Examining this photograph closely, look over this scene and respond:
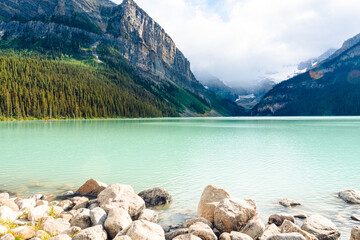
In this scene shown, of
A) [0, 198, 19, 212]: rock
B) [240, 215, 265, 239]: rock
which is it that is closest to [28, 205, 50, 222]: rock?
[0, 198, 19, 212]: rock

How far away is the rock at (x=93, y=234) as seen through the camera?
7806 mm

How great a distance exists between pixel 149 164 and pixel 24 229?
56.5 feet

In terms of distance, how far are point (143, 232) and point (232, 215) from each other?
384 cm

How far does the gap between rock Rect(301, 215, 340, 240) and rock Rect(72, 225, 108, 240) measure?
7.50 m

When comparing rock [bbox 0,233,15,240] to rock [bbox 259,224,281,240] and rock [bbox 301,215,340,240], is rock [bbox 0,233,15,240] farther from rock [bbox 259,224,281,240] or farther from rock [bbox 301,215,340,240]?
rock [bbox 301,215,340,240]

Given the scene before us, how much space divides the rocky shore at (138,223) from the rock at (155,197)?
1684 mm

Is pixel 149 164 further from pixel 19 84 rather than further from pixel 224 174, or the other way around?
pixel 19 84

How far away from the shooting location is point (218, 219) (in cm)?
1007

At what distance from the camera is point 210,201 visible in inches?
466

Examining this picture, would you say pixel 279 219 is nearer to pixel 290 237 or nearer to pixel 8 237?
pixel 290 237

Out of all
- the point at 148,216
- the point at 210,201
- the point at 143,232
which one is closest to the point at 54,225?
the point at 148,216

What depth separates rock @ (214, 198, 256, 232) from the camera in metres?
9.77

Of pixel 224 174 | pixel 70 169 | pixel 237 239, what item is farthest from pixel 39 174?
pixel 237 239

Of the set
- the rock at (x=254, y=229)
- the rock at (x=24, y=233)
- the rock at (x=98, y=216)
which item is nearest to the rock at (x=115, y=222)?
the rock at (x=98, y=216)
